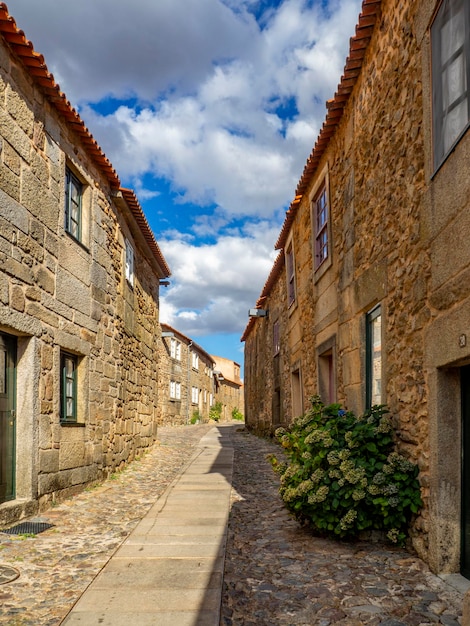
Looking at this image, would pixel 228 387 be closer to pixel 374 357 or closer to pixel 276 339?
pixel 276 339

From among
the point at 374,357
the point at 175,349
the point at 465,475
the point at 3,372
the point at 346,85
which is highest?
the point at 346,85

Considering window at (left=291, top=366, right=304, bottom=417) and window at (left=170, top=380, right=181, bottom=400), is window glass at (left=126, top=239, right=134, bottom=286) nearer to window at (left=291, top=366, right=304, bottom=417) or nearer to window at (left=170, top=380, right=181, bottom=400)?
window at (left=291, top=366, right=304, bottom=417)

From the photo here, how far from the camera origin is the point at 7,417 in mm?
6094

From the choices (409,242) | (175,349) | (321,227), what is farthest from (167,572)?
(175,349)

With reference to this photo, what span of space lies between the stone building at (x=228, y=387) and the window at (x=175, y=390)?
13008mm

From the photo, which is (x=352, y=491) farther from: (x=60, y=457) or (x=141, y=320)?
(x=141, y=320)

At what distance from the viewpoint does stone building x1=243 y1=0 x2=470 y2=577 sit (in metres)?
3.99

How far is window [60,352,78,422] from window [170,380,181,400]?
20.0 m

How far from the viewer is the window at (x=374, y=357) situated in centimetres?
595

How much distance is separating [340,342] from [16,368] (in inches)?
155

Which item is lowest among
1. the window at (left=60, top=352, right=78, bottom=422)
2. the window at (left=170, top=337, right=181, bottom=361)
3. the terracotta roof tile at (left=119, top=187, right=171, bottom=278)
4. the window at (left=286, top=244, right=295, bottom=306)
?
the window at (left=60, top=352, right=78, bottom=422)

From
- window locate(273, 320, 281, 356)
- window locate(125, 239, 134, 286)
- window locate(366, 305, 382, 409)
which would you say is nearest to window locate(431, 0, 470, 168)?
window locate(366, 305, 382, 409)

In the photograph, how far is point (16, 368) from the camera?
6.29 m

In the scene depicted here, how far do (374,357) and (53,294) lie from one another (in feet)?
12.6
